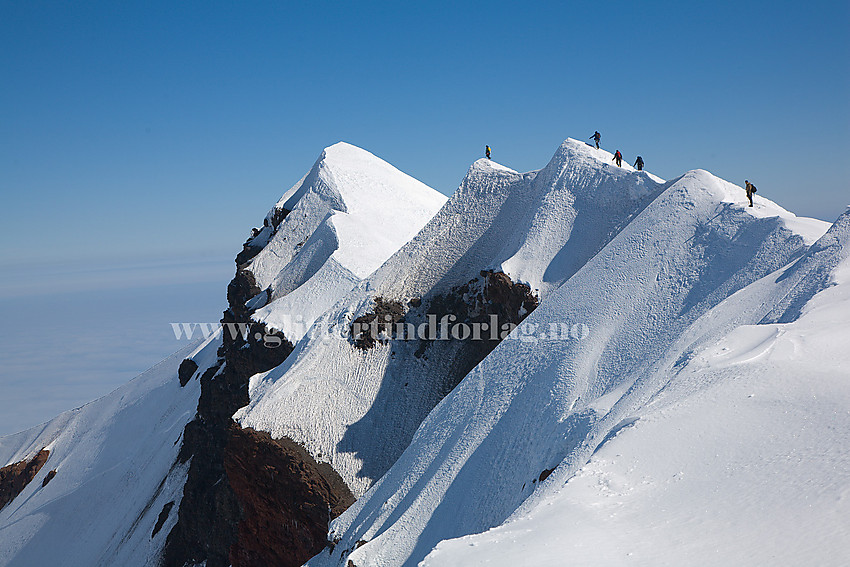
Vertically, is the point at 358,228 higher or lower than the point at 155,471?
higher

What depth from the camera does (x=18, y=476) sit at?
165 feet

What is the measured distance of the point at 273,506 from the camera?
22.4m

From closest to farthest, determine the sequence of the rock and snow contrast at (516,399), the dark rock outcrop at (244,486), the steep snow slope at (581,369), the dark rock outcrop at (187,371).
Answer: the rock and snow contrast at (516,399)
the steep snow slope at (581,369)
the dark rock outcrop at (244,486)
the dark rock outcrop at (187,371)

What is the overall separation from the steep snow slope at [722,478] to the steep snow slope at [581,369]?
1666mm

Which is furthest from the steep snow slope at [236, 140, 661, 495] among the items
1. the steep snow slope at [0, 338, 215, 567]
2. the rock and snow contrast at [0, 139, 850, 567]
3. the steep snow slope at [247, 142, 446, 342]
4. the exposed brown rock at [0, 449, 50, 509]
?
the exposed brown rock at [0, 449, 50, 509]

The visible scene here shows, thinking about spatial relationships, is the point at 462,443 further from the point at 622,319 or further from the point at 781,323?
the point at 781,323

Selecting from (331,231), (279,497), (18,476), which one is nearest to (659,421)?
(279,497)

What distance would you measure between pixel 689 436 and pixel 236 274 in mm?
40226

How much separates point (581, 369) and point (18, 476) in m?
57.0

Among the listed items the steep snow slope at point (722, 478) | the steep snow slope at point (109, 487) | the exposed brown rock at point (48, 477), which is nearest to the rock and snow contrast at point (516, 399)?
the steep snow slope at point (722, 478)

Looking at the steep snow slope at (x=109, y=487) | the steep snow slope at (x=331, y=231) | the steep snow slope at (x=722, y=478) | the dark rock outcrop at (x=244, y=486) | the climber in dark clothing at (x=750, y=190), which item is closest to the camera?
the steep snow slope at (x=722, y=478)

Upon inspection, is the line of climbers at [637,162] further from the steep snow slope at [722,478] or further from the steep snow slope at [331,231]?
the steep snow slope at [331,231]

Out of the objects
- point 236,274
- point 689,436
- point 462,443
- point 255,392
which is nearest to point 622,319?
point 462,443

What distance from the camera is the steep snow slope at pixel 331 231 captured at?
109 feet
